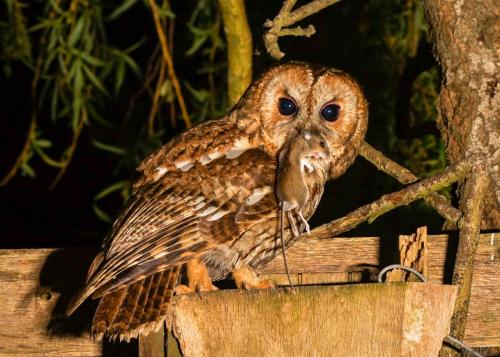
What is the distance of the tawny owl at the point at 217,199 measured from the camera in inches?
91.9

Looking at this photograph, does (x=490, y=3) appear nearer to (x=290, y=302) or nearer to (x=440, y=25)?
(x=440, y=25)

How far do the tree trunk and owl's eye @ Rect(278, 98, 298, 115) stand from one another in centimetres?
40

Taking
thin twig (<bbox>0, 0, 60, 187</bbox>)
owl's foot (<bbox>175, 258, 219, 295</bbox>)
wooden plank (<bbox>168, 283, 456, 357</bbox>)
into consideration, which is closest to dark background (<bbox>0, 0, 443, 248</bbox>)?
thin twig (<bbox>0, 0, 60, 187</bbox>)

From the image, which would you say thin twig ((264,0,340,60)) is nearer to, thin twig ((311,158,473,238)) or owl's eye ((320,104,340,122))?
owl's eye ((320,104,340,122))

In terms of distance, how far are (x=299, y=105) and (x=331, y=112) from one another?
4.2 inches

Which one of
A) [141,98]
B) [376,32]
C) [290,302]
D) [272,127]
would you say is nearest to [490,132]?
[272,127]

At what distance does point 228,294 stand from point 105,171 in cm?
374

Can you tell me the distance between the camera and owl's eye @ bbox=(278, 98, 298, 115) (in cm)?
291

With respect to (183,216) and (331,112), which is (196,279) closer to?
(183,216)

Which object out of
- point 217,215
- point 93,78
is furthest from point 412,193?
point 93,78

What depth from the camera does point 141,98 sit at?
4727 mm

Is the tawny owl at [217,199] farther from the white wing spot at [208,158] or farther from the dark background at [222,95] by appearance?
the dark background at [222,95]

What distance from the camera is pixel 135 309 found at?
2291 mm

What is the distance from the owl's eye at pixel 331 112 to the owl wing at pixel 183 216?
28 centimetres
